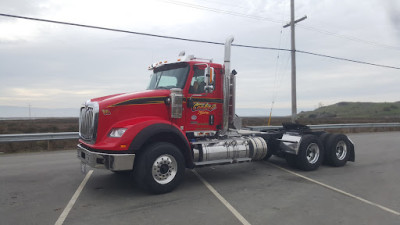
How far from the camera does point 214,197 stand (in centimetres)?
584

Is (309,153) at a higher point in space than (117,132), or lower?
lower

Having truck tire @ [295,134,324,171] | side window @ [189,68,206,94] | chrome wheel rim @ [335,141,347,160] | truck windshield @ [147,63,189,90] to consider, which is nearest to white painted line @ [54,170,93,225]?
truck windshield @ [147,63,189,90]

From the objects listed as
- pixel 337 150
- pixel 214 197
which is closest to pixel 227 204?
pixel 214 197

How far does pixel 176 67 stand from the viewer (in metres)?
7.18

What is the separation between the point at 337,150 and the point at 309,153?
4.18 feet

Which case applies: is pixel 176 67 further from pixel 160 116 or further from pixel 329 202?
pixel 329 202

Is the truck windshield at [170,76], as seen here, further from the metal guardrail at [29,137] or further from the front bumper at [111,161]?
the metal guardrail at [29,137]

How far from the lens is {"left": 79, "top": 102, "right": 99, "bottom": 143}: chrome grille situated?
5914 millimetres

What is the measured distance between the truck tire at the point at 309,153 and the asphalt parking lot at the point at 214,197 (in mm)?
251

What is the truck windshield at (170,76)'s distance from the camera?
22.7 ft

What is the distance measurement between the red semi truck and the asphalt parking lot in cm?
54

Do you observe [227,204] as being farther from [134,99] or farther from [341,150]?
[341,150]

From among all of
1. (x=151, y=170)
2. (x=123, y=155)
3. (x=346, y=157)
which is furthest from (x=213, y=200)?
(x=346, y=157)

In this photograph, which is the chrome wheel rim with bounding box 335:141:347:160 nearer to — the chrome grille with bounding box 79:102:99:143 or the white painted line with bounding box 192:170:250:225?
the white painted line with bounding box 192:170:250:225
